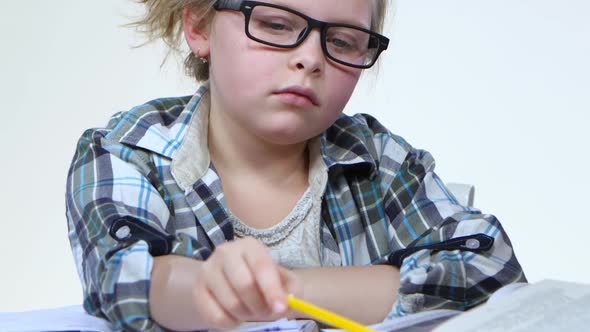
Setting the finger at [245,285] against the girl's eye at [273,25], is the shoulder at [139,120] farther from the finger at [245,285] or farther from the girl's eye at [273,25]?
the finger at [245,285]

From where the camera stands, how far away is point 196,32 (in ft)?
3.57

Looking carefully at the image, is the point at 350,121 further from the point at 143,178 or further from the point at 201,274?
the point at 201,274

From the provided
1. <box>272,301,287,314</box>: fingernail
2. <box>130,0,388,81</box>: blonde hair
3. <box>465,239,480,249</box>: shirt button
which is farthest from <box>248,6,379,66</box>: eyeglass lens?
<box>272,301,287,314</box>: fingernail

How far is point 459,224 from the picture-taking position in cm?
95

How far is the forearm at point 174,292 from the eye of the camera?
2.42ft

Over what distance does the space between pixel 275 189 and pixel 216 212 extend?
0.11 m

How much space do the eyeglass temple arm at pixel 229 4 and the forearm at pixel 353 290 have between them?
291mm

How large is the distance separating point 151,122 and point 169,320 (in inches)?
12.8

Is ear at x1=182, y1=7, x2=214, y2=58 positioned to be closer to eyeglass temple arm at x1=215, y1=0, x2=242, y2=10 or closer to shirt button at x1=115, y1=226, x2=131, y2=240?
eyeglass temple arm at x1=215, y1=0, x2=242, y2=10

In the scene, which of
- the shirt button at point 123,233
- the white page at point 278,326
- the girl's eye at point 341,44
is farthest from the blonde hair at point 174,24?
the white page at point 278,326

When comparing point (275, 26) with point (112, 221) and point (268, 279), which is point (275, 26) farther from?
point (268, 279)

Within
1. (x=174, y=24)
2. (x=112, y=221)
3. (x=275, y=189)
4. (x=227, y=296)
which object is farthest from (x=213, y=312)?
(x=174, y=24)

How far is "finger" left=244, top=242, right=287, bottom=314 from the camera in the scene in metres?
0.54
